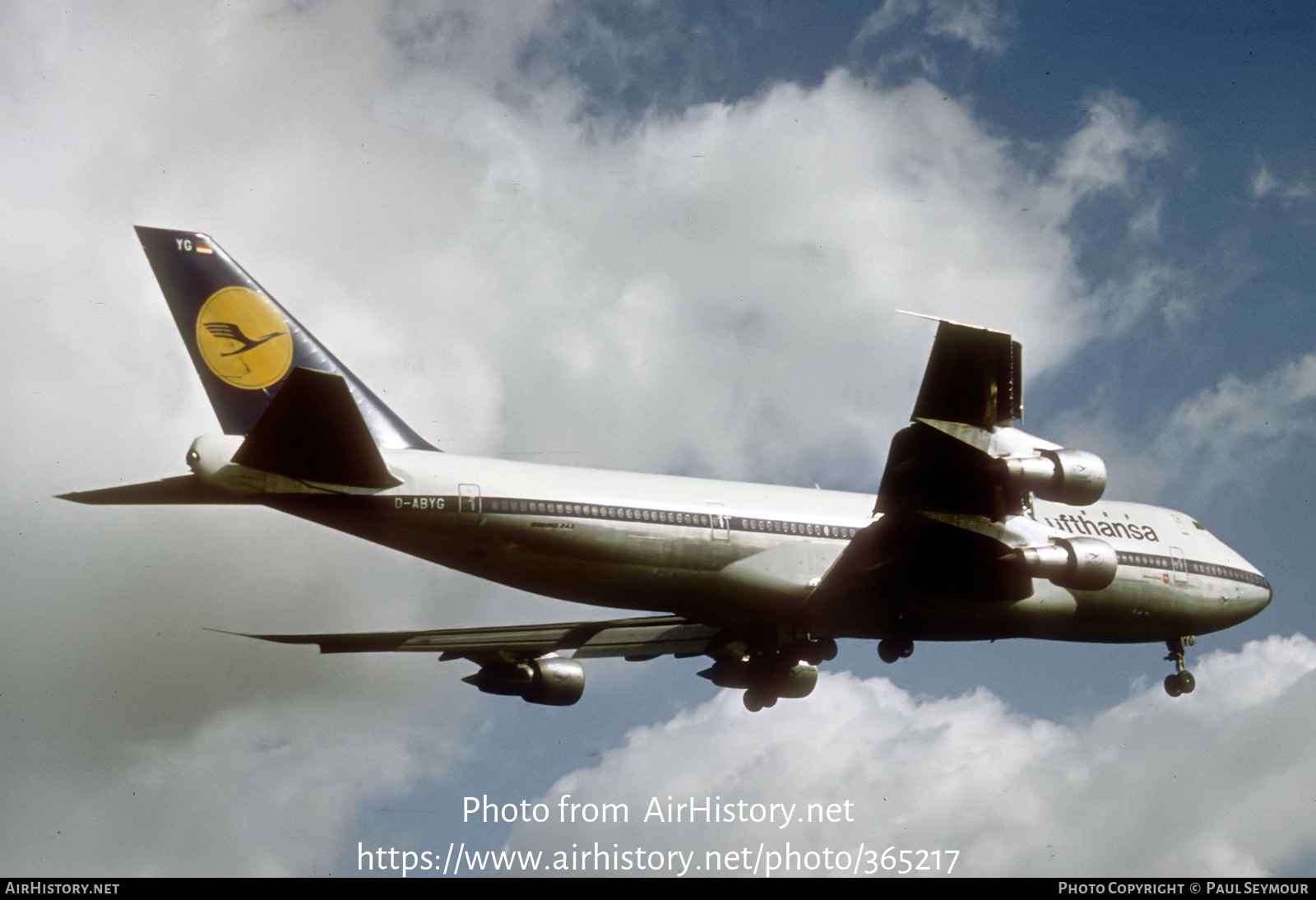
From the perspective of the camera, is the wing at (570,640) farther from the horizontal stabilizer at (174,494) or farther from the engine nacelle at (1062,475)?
the engine nacelle at (1062,475)

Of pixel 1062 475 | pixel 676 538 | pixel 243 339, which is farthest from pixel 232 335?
pixel 1062 475

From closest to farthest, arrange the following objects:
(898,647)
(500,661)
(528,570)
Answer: (528,570), (898,647), (500,661)

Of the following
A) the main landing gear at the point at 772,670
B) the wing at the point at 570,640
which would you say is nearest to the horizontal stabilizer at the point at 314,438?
the wing at the point at 570,640

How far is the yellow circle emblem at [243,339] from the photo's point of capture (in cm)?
2173

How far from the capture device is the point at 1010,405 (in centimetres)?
1962

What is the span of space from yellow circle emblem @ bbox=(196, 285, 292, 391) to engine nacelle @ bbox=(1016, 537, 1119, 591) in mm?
12756

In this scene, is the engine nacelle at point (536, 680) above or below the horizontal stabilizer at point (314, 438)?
above

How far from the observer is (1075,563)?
864 inches

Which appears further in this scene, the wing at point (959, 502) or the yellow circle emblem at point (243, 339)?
the yellow circle emblem at point (243, 339)

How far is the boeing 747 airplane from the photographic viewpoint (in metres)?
19.0

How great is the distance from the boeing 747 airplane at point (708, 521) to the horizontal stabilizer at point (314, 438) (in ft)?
0.12
